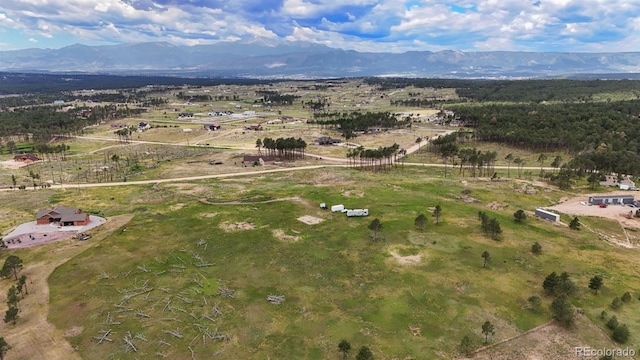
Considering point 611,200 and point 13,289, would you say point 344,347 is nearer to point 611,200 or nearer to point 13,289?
point 13,289

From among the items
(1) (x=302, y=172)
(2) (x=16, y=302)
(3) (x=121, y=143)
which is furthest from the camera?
(3) (x=121, y=143)

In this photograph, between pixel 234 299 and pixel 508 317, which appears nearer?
pixel 508 317

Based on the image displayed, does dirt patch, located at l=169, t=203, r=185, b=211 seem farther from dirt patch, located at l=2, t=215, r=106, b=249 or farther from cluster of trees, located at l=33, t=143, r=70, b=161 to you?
cluster of trees, located at l=33, t=143, r=70, b=161

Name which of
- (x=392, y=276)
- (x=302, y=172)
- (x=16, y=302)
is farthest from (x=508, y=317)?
(x=302, y=172)

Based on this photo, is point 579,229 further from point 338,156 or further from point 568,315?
point 338,156

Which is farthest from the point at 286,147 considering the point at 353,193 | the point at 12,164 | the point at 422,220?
the point at 12,164

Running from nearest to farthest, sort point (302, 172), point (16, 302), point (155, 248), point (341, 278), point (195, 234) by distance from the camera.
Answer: point (16, 302) < point (341, 278) < point (155, 248) < point (195, 234) < point (302, 172)
